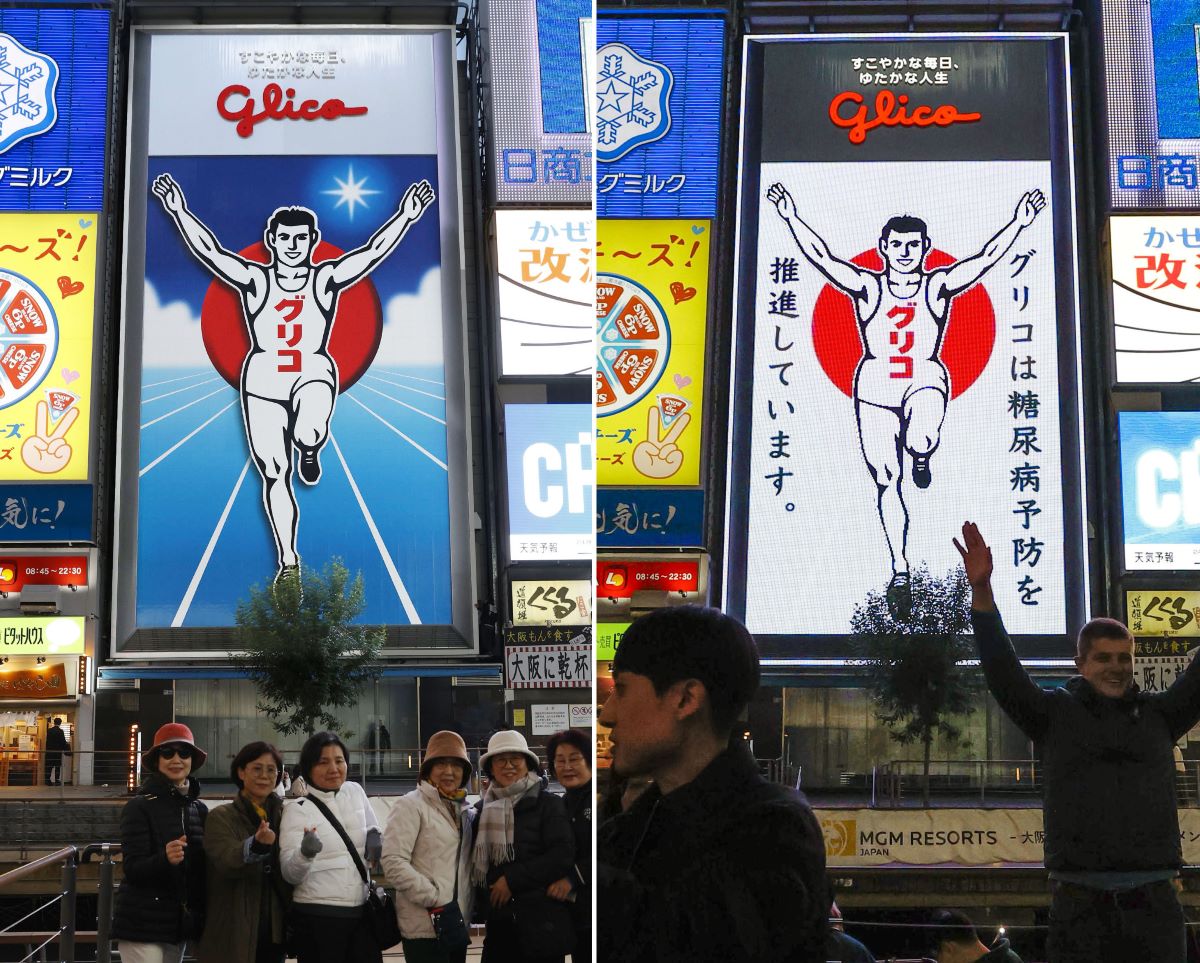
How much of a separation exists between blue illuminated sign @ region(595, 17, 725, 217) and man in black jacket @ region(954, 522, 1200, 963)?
3.70 feet

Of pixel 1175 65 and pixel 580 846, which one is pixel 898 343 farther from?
pixel 580 846

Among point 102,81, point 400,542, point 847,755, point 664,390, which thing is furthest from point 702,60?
point 102,81

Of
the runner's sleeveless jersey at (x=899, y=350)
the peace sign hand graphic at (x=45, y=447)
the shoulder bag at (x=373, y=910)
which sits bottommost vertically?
the shoulder bag at (x=373, y=910)

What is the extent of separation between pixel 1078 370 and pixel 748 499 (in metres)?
0.58

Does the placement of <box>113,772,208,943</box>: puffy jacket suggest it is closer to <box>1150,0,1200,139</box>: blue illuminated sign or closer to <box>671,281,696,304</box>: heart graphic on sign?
<box>671,281,696,304</box>: heart graphic on sign

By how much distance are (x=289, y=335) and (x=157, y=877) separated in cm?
1202

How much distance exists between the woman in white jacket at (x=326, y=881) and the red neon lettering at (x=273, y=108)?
42.7 feet

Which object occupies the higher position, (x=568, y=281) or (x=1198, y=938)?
(x=568, y=281)

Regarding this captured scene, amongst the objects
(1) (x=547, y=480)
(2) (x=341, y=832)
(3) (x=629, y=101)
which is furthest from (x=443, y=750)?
(1) (x=547, y=480)

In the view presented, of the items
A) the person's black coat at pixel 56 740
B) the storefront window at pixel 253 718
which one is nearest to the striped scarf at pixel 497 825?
the storefront window at pixel 253 718

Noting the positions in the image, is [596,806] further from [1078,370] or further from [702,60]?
[702,60]

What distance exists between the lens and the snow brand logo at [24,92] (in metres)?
13.7

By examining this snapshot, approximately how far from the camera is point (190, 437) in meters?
13.9

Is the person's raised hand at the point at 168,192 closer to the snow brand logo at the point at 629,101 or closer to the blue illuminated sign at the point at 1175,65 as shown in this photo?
the snow brand logo at the point at 629,101
